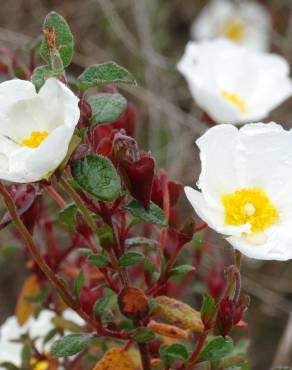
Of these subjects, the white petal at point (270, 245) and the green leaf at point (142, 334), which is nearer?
the white petal at point (270, 245)

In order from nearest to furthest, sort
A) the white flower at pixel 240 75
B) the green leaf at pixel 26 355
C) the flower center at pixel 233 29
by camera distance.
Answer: the green leaf at pixel 26 355, the white flower at pixel 240 75, the flower center at pixel 233 29

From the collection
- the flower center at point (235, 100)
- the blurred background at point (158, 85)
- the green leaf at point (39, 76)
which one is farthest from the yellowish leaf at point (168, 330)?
the blurred background at point (158, 85)

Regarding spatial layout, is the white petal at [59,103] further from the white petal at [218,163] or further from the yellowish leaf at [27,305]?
the yellowish leaf at [27,305]

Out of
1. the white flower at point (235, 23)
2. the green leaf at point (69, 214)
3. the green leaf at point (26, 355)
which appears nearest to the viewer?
the green leaf at point (69, 214)

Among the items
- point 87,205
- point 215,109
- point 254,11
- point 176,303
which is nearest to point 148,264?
point 176,303

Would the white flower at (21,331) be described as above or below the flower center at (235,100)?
below

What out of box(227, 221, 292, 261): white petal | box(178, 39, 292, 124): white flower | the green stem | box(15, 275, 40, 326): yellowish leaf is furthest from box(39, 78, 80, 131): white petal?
box(178, 39, 292, 124): white flower
